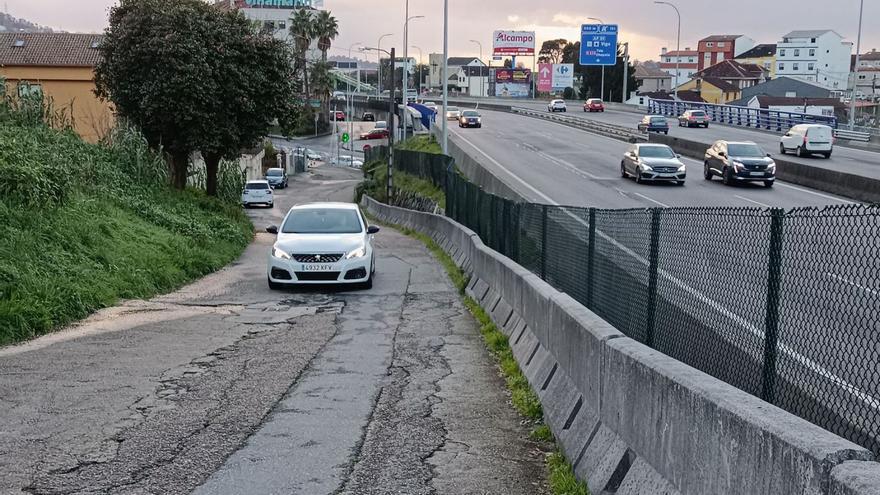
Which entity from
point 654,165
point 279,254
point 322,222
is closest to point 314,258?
point 279,254

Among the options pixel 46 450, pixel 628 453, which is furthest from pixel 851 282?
pixel 46 450

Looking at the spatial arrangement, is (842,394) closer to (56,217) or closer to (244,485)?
(244,485)

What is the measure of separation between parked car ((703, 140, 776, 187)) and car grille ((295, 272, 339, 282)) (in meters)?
21.1

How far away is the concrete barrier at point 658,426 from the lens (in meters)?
3.35

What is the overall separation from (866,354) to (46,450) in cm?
545

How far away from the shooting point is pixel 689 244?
22.9ft

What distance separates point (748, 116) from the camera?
2692 inches

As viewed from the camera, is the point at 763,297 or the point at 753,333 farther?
the point at 753,333

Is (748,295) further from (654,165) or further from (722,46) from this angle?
(722,46)

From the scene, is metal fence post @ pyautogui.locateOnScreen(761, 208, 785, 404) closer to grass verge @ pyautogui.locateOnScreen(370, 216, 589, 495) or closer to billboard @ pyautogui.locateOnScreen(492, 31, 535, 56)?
grass verge @ pyautogui.locateOnScreen(370, 216, 589, 495)

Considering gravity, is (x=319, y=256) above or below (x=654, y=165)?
below

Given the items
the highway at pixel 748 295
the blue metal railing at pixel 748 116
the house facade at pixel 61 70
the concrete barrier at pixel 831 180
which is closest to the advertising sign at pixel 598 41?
the blue metal railing at pixel 748 116

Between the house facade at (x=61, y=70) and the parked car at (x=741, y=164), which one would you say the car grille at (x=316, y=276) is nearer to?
the parked car at (x=741, y=164)

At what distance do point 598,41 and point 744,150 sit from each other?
175 ft
